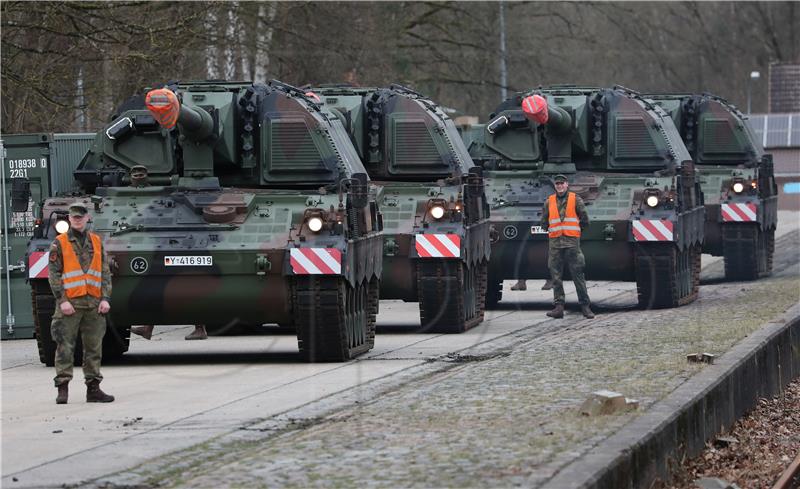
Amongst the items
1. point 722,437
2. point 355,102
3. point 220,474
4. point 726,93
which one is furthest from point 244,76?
point 726,93

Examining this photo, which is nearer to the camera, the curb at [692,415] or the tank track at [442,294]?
the curb at [692,415]

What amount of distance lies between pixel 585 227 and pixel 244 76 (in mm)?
14739

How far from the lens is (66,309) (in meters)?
13.8

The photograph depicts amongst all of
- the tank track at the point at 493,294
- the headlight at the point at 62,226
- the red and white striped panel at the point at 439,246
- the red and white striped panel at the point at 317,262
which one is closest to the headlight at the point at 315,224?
the red and white striped panel at the point at 317,262

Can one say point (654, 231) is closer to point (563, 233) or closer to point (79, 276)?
point (563, 233)

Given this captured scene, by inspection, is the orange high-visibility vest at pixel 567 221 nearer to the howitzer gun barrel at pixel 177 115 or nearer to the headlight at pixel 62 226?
the howitzer gun barrel at pixel 177 115

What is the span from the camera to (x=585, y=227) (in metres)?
21.6

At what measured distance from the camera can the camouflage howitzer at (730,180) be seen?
28062 millimetres

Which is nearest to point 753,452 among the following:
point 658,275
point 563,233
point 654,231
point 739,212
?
point 563,233

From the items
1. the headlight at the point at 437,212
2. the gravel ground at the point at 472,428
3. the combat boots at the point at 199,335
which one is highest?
the headlight at the point at 437,212

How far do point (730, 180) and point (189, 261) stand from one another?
551 inches

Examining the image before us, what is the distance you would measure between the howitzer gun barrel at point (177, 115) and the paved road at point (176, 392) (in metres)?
2.11

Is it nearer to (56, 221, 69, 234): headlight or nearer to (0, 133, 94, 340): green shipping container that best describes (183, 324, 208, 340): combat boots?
(0, 133, 94, 340): green shipping container

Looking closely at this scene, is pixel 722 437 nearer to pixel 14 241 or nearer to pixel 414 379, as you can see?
pixel 414 379
